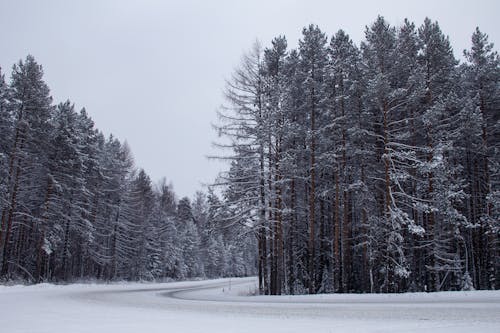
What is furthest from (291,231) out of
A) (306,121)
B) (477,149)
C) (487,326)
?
(487,326)

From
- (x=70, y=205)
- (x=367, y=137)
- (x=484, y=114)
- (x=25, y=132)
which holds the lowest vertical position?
(x=70, y=205)

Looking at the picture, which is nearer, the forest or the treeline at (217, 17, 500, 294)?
the forest

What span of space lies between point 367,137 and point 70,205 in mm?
26021

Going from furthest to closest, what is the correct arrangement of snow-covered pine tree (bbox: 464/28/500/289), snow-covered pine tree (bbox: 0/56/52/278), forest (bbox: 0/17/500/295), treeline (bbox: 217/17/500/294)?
snow-covered pine tree (bbox: 0/56/52/278), snow-covered pine tree (bbox: 464/28/500/289), treeline (bbox: 217/17/500/294), forest (bbox: 0/17/500/295)

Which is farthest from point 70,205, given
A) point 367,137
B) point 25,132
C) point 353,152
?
point 367,137

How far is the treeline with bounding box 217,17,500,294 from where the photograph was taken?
71.3ft

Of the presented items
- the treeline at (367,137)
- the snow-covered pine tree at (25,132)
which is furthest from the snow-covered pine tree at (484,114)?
the snow-covered pine tree at (25,132)

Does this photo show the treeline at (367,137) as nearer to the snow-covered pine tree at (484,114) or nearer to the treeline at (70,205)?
the snow-covered pine tree at (484,114)

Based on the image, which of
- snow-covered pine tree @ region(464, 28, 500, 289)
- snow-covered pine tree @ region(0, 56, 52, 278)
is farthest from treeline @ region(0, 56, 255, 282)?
snow-covered pine tree @ region(464, 28, 500, 289)

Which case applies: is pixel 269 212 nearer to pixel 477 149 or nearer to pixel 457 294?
pixel 457 294

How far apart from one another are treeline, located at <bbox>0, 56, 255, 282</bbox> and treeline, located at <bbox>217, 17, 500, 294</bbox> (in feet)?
11.5

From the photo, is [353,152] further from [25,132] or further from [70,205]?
[70,205]

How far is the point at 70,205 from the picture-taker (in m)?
34.7

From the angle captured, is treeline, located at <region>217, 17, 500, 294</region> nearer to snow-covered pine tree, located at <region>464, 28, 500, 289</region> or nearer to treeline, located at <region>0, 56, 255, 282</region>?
snow-covered pine tree, located at <region>464, 28, 500, 289</region>
